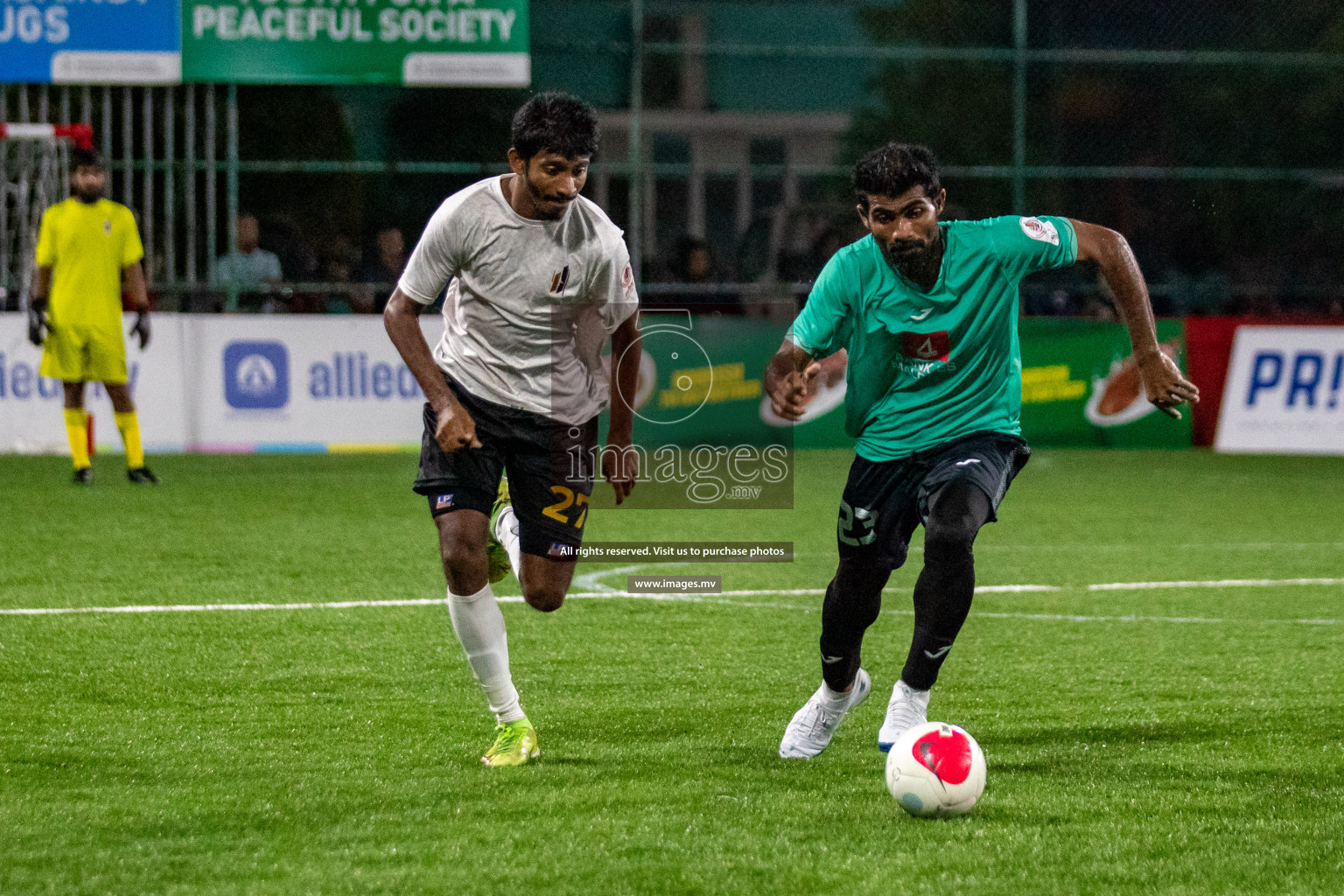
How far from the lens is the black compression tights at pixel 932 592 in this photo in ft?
16.3

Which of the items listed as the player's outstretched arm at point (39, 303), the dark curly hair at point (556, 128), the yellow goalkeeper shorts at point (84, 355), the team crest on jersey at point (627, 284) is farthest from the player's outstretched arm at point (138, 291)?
the dark curly hair at point (556, 128)

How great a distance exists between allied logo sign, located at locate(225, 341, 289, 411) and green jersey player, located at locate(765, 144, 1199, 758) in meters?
10.4

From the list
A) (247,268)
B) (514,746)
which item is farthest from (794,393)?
(247,268)

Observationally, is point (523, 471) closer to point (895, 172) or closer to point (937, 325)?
point (937, 325)

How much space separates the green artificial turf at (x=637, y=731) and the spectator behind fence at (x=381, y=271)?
6143 millimetres

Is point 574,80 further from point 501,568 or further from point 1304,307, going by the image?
point 501,568

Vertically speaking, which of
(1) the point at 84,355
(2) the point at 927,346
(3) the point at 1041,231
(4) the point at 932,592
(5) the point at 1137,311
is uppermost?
(3) the point at 1041,231

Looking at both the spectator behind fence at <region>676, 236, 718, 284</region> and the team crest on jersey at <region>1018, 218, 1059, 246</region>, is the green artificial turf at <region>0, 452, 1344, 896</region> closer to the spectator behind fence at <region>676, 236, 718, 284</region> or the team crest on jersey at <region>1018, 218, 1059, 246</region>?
the team crest on jersey at <region>1018, 218, 1059, 246</region>

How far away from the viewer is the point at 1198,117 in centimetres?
2006

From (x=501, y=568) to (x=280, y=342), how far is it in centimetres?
932

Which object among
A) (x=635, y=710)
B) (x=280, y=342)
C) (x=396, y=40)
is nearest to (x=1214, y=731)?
(x=635, y=710)

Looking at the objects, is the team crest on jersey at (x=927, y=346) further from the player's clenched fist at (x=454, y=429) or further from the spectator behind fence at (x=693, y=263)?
the spectator behind fence at (x=693, y=263)

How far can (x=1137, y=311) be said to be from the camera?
198 inches

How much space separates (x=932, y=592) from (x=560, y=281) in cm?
137
